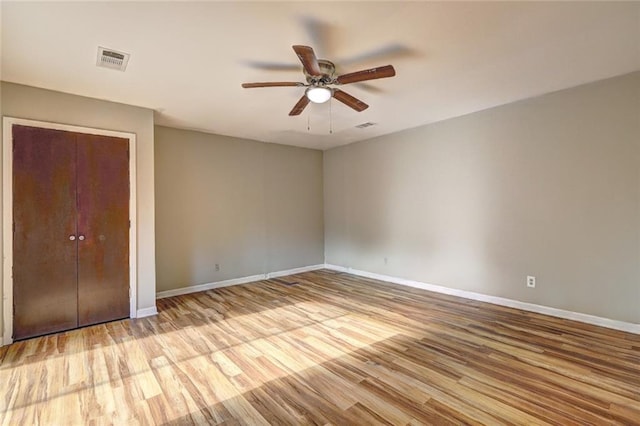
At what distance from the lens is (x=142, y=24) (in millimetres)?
2115

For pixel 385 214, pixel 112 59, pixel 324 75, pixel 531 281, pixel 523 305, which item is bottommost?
pixel 523 305

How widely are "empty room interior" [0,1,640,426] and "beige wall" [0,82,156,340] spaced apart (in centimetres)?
2

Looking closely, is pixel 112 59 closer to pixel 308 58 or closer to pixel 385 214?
pixel 308 58

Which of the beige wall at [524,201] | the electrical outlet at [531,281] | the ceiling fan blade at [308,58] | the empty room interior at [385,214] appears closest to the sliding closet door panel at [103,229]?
the empty room interior at [385,214]

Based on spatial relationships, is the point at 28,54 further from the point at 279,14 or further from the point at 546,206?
the point at 546,206

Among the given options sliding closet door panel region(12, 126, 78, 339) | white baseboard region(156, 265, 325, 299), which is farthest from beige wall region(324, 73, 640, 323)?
sliding closet door panel region(12, 126, 78, 339)

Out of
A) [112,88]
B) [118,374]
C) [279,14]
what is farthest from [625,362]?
[112,88]

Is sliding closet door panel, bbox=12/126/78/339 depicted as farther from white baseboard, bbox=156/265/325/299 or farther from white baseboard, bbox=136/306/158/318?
white baseboard, bbox=156/265/325/299

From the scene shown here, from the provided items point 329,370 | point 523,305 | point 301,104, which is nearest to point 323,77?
point 301,104

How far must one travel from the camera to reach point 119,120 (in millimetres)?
3584

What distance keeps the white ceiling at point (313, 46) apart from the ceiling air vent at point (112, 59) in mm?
66

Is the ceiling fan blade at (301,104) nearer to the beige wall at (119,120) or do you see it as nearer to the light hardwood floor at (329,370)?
the beige wall at (119,120)

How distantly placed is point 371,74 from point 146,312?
3.76 meters

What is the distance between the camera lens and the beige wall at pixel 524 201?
307 cm
